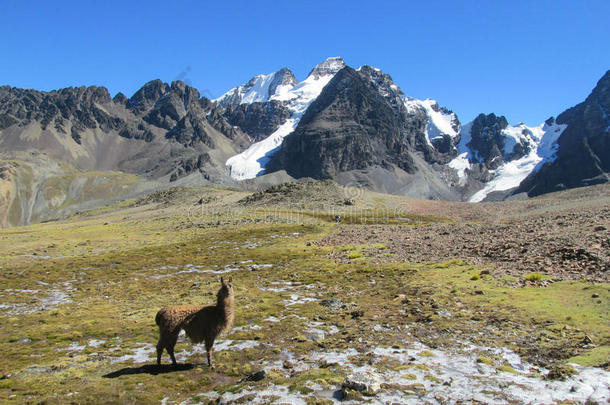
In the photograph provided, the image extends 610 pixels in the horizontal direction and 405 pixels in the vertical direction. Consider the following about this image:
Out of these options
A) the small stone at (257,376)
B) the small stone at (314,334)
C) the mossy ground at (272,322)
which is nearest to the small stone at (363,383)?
the mossy ground at (272,322)

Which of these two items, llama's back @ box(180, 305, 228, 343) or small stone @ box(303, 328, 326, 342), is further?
small stone @ box(303, 328, 326, 342)

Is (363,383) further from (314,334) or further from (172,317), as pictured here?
(172,317)

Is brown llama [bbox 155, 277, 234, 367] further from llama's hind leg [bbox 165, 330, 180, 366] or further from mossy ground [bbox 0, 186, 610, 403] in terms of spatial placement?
mossy ground [bbox 0, 186, 610, 403]

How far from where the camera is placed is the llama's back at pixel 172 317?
1457 centimetres

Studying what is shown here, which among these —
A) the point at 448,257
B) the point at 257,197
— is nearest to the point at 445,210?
the point at 257,197

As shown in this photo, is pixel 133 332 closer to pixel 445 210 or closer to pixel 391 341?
pixel 391 341

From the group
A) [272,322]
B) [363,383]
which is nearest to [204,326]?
[272,322]

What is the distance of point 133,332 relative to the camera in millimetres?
19016

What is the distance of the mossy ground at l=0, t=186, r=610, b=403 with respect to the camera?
1337cm

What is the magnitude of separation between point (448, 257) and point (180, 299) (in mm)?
21736

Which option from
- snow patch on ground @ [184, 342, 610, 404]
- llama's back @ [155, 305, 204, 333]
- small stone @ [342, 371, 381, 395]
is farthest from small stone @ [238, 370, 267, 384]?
llama's back @ [155, 305, 204, 333]

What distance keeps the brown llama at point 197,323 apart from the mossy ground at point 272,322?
99 centimetres

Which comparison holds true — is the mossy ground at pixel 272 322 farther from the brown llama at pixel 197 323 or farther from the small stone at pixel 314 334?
the brown llama at pixel 197 323

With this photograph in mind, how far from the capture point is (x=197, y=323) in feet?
48.8
